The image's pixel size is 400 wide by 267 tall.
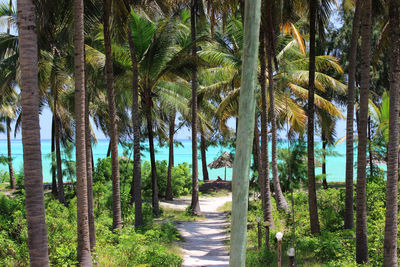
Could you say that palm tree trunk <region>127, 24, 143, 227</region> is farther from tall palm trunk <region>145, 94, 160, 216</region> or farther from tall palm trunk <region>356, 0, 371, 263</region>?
tall palm trunk <region>356, 0, 371, 263</region>

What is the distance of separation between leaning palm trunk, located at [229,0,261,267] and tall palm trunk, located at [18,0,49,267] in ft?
9.27

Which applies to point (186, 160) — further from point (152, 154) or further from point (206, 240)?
point (206, 240)

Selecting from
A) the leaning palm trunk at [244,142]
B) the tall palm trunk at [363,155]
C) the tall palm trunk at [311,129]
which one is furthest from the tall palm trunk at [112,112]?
the leaning palm trunk at [244,142]

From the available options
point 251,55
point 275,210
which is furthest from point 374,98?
point 251,55

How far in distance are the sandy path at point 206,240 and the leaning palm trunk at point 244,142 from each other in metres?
6.54

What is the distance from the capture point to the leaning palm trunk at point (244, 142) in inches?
166

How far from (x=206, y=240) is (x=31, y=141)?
938 centimetres

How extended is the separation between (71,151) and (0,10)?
24.0ft

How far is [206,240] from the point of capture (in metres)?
13.8

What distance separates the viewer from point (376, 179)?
1477 centimetres

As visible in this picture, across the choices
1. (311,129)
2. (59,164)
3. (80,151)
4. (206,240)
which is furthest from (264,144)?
(59,164)

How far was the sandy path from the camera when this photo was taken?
11.0 meters

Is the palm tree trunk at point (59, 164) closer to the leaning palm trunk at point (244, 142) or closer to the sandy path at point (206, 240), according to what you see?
Answer: the sandy path at point (206, 240)

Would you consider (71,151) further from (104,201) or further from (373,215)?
(373,215)
